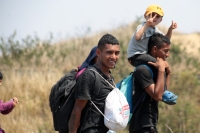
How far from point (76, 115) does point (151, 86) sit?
0.84 metres

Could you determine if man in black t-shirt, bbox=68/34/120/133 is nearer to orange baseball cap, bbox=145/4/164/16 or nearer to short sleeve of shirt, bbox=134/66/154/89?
short sleeve of shirt, bbox=134/66/154/89

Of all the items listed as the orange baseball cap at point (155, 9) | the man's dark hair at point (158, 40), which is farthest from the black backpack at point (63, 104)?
the orange baseball cap at point (155, 9)

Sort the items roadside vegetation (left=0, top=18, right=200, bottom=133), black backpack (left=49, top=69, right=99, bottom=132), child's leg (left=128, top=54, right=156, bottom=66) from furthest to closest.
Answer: roadside vegetation (left=0, top=18, right=200, bottom=133), child's leg (left=128, top=54, right=156, bottom=66), black backpack (left=49, top=69, right=99, bottom=132)

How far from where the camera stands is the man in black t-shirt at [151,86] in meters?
4.92

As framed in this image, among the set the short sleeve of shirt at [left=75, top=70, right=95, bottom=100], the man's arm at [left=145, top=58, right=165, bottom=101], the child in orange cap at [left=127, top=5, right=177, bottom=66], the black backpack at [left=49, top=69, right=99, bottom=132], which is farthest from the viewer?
the child in orange cap at [left=127, top=5, right=177, bottom=66]

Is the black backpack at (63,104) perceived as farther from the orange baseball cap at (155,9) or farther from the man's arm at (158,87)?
the orange baseball cap at (155,9)

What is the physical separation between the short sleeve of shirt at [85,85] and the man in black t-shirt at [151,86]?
67cm

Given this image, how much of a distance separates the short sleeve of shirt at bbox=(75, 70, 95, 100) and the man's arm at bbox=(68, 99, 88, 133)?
0.19ft

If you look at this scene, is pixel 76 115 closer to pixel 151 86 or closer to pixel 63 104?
pixel 63 104

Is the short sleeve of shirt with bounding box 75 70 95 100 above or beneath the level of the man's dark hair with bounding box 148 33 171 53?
beneath

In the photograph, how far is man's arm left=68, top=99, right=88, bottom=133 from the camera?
14.8 feet

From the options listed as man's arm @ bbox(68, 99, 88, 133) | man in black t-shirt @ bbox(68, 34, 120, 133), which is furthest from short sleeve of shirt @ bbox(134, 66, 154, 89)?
man's arm @ bbox(68, 99, 88, 133)

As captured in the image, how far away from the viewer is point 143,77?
4984 mm

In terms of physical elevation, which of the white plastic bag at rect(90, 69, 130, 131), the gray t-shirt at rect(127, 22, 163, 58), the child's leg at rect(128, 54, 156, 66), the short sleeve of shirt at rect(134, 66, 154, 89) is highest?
the gray t-shirt at rect(127, 22, 163, 58)
